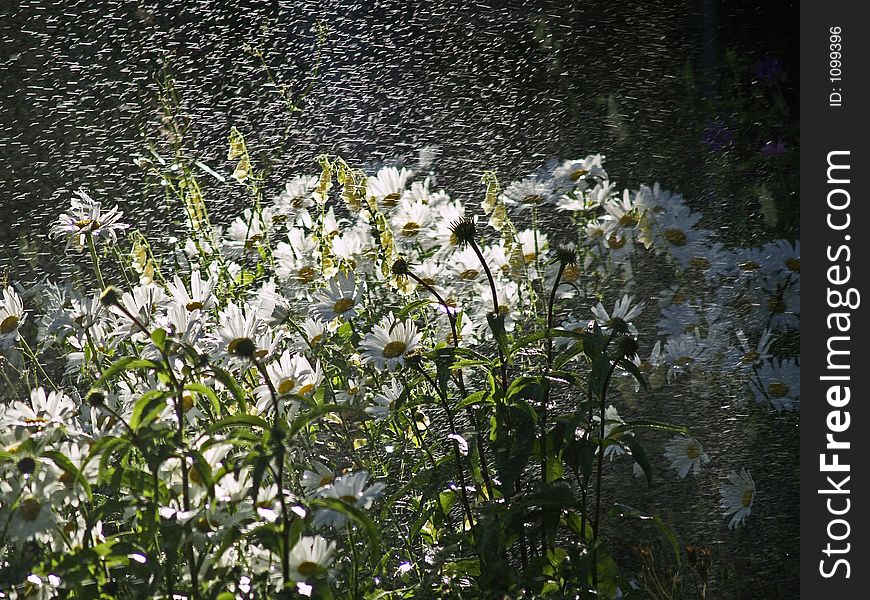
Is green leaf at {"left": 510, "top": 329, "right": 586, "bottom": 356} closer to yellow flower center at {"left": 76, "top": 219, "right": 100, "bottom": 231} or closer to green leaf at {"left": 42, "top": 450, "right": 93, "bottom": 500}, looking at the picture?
green leaf at {"left": 42, "top": 450, "right": 93, "bottom": 500}

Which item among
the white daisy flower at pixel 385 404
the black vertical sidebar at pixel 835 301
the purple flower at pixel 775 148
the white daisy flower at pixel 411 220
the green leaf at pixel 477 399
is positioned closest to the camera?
the green leaf at pixel 477 399

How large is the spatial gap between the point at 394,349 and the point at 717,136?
0.86 m

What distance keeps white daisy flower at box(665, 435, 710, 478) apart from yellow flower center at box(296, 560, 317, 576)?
55 cm

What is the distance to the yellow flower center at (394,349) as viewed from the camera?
2.41ft

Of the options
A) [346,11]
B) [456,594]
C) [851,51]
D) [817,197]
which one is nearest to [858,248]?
[817,197]

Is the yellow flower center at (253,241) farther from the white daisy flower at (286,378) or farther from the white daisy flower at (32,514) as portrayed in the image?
the white daisy flower at (32,514)

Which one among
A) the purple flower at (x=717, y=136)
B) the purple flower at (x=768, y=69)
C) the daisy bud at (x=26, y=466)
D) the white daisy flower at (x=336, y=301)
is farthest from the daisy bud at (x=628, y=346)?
the purple flower at (x=768, y=69)

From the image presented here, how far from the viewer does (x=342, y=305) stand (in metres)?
0.82

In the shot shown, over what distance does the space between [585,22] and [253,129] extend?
563 millimetres

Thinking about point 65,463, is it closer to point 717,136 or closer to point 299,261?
point 299,261

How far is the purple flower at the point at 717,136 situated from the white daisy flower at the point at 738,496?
54cm

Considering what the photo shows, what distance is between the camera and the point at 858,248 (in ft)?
3.38

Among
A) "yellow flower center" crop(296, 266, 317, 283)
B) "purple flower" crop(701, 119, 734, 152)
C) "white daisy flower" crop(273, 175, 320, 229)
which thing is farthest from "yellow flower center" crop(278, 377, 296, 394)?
"purple flower" crop(701, 119, 734, 152)

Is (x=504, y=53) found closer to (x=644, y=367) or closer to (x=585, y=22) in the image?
(x=585, y=22)
